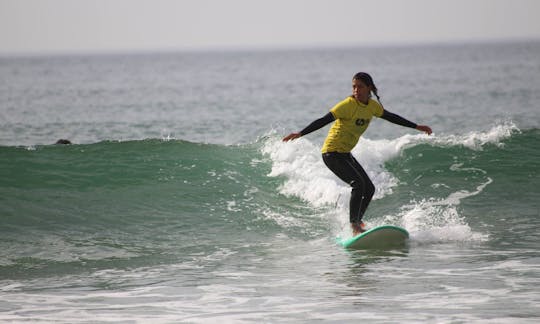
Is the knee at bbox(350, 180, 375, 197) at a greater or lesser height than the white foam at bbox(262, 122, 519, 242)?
greater

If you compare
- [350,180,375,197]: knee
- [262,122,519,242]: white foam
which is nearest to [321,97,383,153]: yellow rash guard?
[350,180,375,197]: knee

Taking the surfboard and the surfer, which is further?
the surfboard

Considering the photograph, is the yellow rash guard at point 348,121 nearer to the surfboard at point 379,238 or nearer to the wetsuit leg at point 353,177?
the wetsuit leg at point 353,177

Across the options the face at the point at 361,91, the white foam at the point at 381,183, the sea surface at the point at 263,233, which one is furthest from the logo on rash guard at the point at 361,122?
the white foam at the point at 381,183

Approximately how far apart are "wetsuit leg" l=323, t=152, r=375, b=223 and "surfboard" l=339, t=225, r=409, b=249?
0.95 ft

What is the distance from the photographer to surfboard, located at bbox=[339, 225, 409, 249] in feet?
31.7

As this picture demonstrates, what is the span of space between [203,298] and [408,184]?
7.36 meters

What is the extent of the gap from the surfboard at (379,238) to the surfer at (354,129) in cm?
15

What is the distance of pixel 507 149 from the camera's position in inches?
635

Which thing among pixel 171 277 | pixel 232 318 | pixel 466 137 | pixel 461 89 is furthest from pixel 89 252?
pixel 461 89

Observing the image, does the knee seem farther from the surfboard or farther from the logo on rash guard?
the logo on rash guard

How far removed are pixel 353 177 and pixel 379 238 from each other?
80 centimetres

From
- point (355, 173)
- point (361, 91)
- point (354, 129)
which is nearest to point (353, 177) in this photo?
point (355, 173)

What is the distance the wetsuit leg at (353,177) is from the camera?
378 inches
